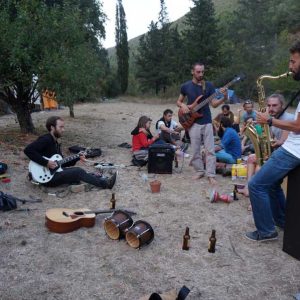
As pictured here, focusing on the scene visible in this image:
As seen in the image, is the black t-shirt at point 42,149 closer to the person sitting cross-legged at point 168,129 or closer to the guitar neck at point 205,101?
the guitar neck at point 205,101

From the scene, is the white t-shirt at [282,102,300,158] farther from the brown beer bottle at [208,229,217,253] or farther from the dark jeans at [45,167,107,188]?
the dark jeans at [45,167,107,188]

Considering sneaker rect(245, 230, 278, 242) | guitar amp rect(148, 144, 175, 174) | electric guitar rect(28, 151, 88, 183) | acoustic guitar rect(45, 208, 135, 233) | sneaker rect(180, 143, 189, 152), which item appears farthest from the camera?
sneaker rect(180, 143, 189, 152)

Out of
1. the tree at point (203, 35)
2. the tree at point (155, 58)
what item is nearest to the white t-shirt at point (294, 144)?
the tree at point (203, 35)

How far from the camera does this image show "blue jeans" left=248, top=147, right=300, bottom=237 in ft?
13.4

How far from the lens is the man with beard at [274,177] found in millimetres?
3893

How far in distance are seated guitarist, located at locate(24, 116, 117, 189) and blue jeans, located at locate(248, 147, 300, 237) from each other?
294 centimetres

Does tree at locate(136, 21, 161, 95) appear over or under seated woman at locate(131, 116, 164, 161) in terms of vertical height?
over

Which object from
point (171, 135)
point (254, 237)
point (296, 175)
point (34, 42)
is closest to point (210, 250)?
point (254, 237)

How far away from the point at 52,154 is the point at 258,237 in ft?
12.0

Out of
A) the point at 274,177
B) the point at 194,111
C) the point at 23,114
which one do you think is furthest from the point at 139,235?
the point at 23,114

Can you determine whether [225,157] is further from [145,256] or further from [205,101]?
[145,256]

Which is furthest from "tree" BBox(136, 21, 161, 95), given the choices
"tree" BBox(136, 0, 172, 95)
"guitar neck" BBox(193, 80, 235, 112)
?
"guitar neck" BBox(193, 80, 235, 112)

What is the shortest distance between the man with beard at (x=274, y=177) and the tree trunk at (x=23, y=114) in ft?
27.2

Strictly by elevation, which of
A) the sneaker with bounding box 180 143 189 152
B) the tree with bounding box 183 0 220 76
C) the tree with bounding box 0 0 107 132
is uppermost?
the tree with bounding box 183 0 220 76
